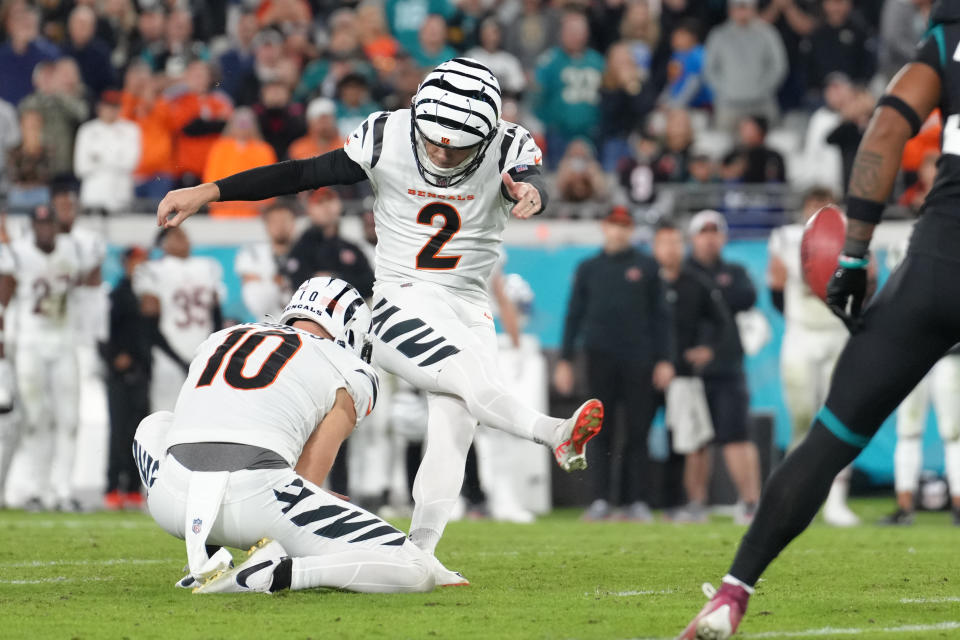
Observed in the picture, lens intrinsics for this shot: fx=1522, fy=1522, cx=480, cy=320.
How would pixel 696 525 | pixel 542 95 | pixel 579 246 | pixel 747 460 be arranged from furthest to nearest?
pixel 542 95, pixel 579 246, pixel 747 460, pixel 696 525

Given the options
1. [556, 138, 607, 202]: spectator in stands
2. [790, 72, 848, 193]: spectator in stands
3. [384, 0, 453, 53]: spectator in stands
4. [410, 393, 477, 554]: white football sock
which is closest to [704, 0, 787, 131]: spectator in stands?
[790, 72, 848, 193]: spectator in stands

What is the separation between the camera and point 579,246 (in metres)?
12.9

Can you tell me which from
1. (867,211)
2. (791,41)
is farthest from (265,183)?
(791,41)

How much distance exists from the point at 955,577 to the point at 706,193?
25.6 feet

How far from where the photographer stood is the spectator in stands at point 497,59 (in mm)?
15156

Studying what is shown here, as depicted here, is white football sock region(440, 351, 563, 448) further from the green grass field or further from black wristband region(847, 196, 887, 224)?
black wristband region(847, 196, 887, 224)

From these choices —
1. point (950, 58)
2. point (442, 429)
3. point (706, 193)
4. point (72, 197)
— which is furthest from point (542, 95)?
point (950, 58)

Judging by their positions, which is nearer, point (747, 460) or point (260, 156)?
point (747, 460)

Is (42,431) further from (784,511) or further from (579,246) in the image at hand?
(784,511)

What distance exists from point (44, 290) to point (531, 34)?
22.6 feet

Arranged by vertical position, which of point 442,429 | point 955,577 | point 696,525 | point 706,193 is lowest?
point 696,525

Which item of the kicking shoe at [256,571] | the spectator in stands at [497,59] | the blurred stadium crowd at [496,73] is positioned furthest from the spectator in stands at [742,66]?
the kicking shoe at [256,571]

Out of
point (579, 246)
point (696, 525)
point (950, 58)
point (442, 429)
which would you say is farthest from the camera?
point (579, 246)

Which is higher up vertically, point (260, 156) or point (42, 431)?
point (260, 156)
